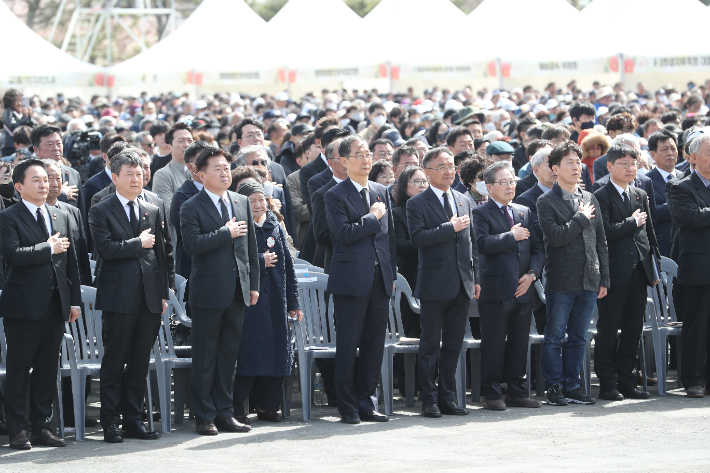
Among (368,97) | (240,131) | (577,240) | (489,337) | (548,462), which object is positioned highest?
(368,97)

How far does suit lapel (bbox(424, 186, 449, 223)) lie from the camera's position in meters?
7.61

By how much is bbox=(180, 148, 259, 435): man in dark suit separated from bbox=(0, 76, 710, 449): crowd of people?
1cm

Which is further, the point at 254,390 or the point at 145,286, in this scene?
the point at 254,390

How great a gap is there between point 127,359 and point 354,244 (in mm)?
1737

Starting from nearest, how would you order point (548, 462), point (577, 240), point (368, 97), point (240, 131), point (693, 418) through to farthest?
1. point (548, 462)
2. point (693, 418)
3. point (577, 240)
4. point (240, 131)
5. point (368, 97)

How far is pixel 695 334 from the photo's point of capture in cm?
831

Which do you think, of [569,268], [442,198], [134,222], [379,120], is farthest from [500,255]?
[379,120]

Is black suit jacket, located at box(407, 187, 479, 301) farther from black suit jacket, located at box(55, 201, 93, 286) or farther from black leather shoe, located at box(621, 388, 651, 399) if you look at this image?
black suit jacket, located at box(55, 201, 93, 286)

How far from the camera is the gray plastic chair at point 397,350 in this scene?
779 centimetres

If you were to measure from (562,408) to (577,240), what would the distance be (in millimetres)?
1259

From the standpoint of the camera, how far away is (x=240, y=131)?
1167 cm

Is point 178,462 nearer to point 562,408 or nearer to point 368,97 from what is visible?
A: point 562,408

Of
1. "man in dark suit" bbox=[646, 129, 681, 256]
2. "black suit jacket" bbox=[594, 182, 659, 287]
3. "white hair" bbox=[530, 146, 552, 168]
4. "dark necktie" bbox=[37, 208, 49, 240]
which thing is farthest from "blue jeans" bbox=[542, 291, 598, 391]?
"dark necktie" bbox=[37, 208, 49, 240]

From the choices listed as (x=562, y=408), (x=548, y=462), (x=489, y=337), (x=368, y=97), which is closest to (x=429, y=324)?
(x=489, y=337)
